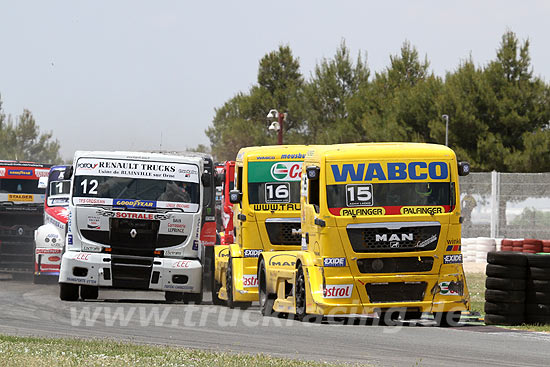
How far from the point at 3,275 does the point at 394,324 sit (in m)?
15.8

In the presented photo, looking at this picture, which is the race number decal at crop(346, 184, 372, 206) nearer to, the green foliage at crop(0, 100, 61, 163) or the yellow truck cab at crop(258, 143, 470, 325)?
the yellow truck cab at crop(258, 143, 470, 325)

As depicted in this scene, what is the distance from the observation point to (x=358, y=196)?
14828 millimetres

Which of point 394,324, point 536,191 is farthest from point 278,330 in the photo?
point 536,191

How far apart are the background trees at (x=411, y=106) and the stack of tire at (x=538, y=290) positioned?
39.1m

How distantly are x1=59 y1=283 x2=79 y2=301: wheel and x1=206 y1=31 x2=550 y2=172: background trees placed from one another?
123 ft

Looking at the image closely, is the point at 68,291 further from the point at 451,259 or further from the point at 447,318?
the point at 451,259

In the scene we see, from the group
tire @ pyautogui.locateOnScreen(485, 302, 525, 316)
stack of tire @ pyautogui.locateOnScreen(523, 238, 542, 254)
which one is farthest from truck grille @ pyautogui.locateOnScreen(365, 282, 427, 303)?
stack of tire @ pyautogui.locateOnScreen(523, 238, 542, 254)

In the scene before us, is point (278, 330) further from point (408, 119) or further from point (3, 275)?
point (408, 119)

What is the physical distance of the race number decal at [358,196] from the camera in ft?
48.6

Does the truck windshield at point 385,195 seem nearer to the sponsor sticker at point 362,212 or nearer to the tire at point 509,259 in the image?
the sponsor sticker at point 362,212

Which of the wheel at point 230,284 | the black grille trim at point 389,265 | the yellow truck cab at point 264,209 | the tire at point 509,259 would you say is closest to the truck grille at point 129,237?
the wheel at point 230,284

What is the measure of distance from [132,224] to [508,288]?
668cm

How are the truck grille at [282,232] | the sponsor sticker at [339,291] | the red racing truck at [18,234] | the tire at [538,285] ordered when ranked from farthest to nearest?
the red racing truck at [18,234] → the truck grille at [282,232] → the tire at [538,285] → the sponsor sticker at [339,291]

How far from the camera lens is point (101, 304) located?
18.3 m
